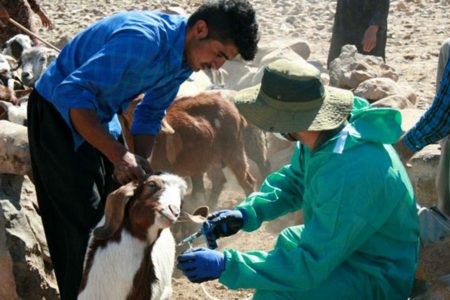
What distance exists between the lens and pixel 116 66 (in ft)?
13.2

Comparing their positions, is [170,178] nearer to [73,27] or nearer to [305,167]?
[305,167]

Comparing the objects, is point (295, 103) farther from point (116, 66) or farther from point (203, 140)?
point (203, 140)

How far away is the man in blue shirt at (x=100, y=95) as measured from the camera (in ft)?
13.3

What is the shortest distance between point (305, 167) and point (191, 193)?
4937mm

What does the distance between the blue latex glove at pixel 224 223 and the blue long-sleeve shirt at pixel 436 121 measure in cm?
134

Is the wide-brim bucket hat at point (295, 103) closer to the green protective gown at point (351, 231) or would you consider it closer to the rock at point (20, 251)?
the green protective gown at point (351, 231)

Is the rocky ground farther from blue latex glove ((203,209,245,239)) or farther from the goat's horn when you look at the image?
blue latex glove ((203,209,245,239))

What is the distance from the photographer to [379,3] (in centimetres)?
1092

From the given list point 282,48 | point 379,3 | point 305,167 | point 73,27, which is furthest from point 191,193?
point 73,27

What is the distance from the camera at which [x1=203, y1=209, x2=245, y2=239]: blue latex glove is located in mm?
4148

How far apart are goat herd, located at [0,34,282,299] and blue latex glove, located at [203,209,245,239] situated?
0.12 m

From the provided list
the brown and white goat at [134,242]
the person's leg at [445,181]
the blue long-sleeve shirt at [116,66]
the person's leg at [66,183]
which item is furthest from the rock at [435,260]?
the person's leg at [66,183]

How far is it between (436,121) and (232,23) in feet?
4.78

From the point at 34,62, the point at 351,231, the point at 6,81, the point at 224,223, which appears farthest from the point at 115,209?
the point at 34,62
